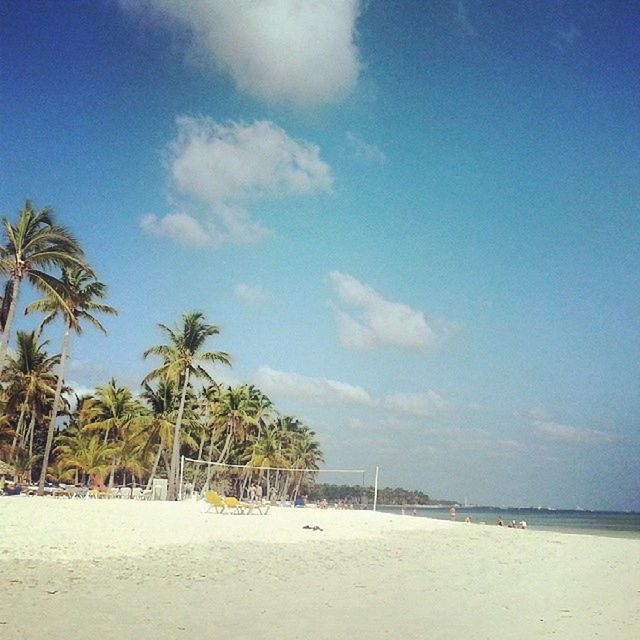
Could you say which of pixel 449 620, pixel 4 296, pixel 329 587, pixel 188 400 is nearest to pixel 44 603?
pixel 329 587

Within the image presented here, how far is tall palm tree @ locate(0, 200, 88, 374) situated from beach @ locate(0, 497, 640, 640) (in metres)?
7.60

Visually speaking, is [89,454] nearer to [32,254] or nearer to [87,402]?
[87,402]

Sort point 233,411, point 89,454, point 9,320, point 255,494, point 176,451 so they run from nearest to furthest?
point 9,320 → point 176,451 → point 255,494 → point 89,454 → point 233,411

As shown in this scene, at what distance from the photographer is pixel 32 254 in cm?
2006

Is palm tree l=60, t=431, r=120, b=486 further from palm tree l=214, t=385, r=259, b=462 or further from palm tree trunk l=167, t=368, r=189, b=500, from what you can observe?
palm tree l=214, t=385, r=259, b=462

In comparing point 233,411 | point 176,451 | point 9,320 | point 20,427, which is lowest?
point 176,451

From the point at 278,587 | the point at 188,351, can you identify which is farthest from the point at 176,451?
the point at 278,587

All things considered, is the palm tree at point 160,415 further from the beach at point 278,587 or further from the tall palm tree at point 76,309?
the beach at point 278,587

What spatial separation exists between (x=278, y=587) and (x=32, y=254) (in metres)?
16.0

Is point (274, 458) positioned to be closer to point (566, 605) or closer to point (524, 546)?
point (524, 546)

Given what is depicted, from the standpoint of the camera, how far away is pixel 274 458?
55.8m

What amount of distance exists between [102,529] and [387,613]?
821 cm

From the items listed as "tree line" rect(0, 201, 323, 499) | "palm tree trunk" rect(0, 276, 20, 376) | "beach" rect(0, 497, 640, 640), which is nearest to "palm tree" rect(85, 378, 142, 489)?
"tree line" rect(0, 201, 323, 499)

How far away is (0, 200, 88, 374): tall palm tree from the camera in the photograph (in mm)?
19766
